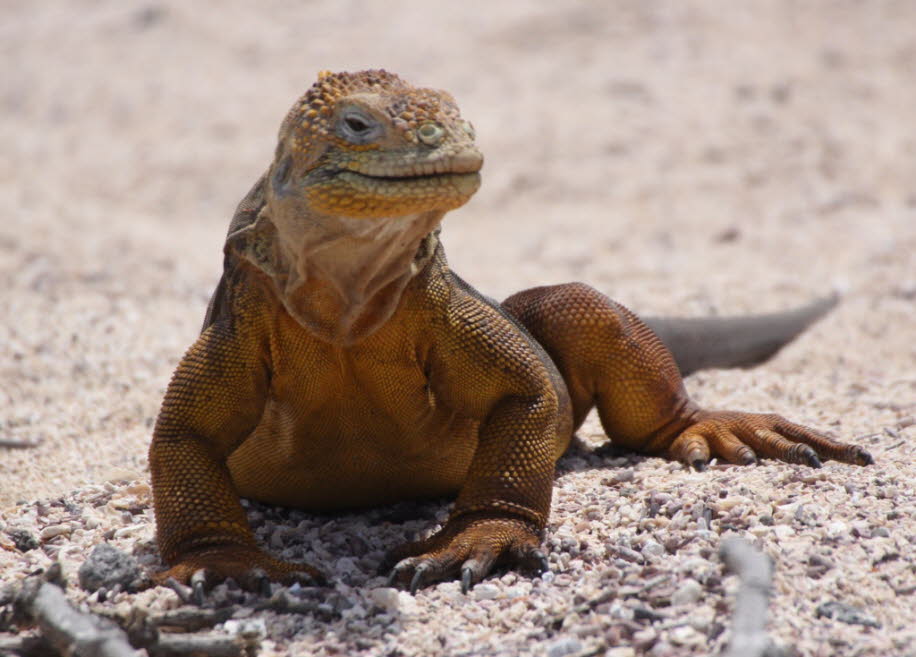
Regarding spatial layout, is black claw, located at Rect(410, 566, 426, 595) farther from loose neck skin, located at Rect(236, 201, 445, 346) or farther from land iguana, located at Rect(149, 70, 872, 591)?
loose neck skin, located at Rect(236, 201, 445, 346)

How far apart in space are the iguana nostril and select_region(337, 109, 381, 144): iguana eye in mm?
155

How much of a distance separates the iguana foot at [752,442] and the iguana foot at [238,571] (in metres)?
2.13

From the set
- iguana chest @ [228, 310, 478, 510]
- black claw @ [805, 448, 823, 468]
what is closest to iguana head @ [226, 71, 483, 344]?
iguana chest @ [228, 310, 478, 510]

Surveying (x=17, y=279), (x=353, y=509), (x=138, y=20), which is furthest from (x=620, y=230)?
(x=138, y=20)

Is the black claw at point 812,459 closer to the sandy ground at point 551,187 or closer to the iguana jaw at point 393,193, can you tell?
the sandy ground at point 551,187

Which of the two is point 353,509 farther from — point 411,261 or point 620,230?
point 620,230

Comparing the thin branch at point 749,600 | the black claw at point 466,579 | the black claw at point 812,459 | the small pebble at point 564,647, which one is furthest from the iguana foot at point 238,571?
the black claw at point 812,459

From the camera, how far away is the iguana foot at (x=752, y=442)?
5414mm

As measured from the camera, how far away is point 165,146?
51.1 feet

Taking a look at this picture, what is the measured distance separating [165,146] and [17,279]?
211 inches

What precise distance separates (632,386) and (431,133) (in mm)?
2324

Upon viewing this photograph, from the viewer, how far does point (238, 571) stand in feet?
13.9

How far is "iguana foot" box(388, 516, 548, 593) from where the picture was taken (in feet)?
14.1

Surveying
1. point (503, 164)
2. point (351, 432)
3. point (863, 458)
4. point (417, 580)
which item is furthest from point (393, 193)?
point (503, 164)
